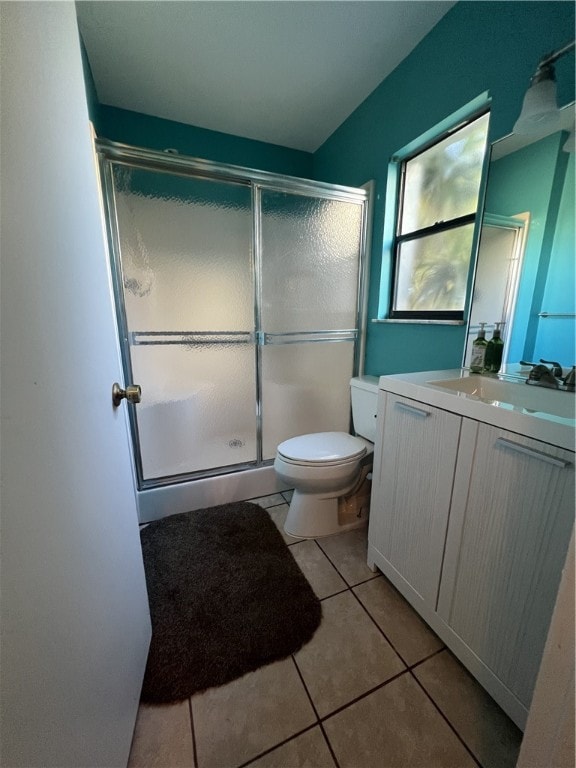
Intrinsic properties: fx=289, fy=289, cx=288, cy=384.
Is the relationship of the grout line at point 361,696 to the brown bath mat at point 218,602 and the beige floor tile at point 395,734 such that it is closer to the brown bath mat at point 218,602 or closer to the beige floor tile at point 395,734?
the beige floor tile at point 395,734

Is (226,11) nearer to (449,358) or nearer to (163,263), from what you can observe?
(163,263)

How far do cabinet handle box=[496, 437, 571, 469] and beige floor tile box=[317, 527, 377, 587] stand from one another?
3.08 ft

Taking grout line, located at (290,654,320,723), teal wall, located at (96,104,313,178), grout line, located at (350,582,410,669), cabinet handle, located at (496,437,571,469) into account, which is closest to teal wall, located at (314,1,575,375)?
teal wall, located at (96,104,313,178)

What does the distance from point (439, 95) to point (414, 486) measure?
5.79ft

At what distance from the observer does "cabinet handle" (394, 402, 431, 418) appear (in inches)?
38.2

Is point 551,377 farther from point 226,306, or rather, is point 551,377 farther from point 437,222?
point 226,306

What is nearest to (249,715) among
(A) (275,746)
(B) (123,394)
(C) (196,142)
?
(A) (275,746)

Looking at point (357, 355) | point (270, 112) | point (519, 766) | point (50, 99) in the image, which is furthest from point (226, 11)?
point (519, 766)

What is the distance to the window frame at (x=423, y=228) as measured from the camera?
4.20ft

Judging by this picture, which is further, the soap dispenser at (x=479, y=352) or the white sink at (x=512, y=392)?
the soap dispenser at (x=479, y=352)

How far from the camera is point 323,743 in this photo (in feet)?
2.63

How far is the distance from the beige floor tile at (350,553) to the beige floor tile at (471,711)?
38cm

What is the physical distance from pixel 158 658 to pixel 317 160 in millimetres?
3081

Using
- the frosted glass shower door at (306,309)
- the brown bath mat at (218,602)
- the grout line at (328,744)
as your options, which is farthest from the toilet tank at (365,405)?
the grout line at (328,744)
